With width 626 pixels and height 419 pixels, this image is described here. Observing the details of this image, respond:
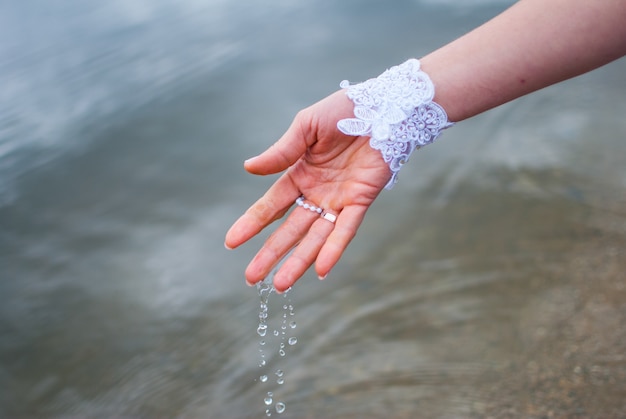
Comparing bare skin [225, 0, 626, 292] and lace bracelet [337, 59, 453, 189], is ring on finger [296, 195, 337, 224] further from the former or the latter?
lace bracelet [337, 59, 453, 189]

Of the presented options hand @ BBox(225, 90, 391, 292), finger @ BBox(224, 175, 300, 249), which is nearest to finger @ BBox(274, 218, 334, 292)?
hand @ BBox(225, 90, 391, 292)

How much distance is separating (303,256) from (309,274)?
1854 mm

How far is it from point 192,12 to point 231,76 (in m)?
2.30

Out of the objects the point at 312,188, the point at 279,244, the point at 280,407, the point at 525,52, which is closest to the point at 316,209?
the point at 312,188

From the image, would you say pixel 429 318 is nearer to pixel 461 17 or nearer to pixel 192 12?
pixel 461 17

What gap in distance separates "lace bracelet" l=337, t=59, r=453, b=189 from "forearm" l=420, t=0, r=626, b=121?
6cm

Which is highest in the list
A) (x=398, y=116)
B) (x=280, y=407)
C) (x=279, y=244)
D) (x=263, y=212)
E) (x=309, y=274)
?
(x=309, y=274)

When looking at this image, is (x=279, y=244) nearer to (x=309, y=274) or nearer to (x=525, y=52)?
(x=525, y=52)

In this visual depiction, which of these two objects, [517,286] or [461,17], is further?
[461,17]

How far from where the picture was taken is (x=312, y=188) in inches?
96.3

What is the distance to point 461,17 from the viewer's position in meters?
6.73

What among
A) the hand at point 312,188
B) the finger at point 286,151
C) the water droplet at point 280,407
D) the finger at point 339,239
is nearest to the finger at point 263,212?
the hand at point 312,188

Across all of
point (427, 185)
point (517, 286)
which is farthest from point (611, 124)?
point (517, 286)

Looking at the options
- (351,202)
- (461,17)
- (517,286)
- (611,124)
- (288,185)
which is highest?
(461,17)
